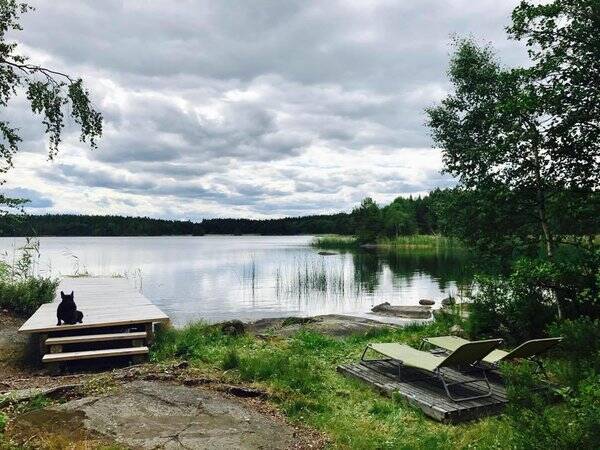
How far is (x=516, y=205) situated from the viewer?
1145 centimetres

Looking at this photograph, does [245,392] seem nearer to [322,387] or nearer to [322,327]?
[322,387]

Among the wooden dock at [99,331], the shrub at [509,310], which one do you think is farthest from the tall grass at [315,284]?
the shrub at [509,310]

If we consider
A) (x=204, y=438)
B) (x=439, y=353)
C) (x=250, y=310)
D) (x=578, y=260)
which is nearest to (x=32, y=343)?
(x=204, y=438)

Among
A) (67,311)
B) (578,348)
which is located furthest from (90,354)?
(578,348)

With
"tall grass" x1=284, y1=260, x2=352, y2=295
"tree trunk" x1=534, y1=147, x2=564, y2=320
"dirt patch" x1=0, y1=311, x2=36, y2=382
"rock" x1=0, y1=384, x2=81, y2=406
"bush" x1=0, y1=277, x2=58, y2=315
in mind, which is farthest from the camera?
"tall grass" x1=284, y1=260, x2=352, y2=295

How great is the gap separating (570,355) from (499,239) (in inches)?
296

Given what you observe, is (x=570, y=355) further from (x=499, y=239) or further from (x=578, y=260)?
(x=499, y=239)

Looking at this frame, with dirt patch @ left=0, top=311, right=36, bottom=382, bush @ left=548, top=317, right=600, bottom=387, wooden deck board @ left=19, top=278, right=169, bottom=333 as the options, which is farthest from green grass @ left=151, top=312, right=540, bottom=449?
dirt patch @ left=0, top=311, right=36, bottom=382

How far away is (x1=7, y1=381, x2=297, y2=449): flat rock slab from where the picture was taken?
487cm

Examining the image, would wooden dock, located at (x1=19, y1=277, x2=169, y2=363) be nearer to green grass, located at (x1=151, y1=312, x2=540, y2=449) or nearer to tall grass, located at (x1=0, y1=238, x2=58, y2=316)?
green grass, located at (x1=151, y1=312, x2=540, y2=449)

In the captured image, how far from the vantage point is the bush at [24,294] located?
1302cm

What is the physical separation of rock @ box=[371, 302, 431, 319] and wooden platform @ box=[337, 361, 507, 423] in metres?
11.2

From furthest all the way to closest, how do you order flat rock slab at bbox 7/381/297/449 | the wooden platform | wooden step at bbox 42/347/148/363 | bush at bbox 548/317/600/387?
wooden step at bbox 42/347/148/363 → the wooden platform → flat rock slab at bbox 7/381/297/449 → bush at bbox 548/317/600/387

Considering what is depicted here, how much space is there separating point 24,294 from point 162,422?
32.3 ft
